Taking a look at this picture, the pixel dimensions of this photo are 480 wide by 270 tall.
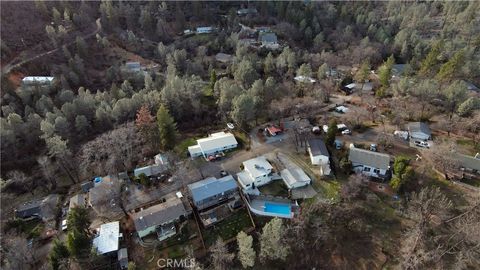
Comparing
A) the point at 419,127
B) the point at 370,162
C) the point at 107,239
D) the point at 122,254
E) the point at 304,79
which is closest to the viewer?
the point at 122,254

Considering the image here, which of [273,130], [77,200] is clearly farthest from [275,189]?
[77,200]

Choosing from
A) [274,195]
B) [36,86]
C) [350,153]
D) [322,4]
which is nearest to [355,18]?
[322,4]

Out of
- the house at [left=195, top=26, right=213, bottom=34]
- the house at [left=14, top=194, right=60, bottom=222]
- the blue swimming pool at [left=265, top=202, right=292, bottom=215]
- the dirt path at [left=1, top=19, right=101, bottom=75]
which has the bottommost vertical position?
the house at [left=14, top=194, right=60, bottom=222]

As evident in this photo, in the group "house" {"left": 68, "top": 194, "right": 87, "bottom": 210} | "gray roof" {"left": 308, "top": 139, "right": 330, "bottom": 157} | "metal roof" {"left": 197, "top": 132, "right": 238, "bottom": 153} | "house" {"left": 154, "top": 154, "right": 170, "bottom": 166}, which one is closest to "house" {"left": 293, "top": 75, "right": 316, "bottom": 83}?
"gray roof" {"left": 308, "top": 139, "right": 330, "bottom": 157}

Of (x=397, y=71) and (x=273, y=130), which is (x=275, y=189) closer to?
(x=273, y=130)

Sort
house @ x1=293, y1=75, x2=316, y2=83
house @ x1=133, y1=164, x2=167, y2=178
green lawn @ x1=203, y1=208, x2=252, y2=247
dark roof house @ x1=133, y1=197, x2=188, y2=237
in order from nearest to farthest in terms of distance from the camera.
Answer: dark roof house @ x1=133, y1=197, x2=188, y2=237, green lawn @ x1=203, y1=208, x2=252, y2=247, house @ x1=133, y1=164, x2=167, y2=178, house @ x1=293, y1=75, x2=316, y2=83

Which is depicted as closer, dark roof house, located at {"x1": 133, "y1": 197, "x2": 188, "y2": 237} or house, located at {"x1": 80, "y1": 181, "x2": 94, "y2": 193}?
dark roof house, located at {"x1": 133, "y1": 197, "x2": 188, "y2": 237}

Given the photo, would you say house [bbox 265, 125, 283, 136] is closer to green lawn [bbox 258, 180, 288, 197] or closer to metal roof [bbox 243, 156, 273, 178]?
metal roof [bbox 243, 156, 273, 178]
